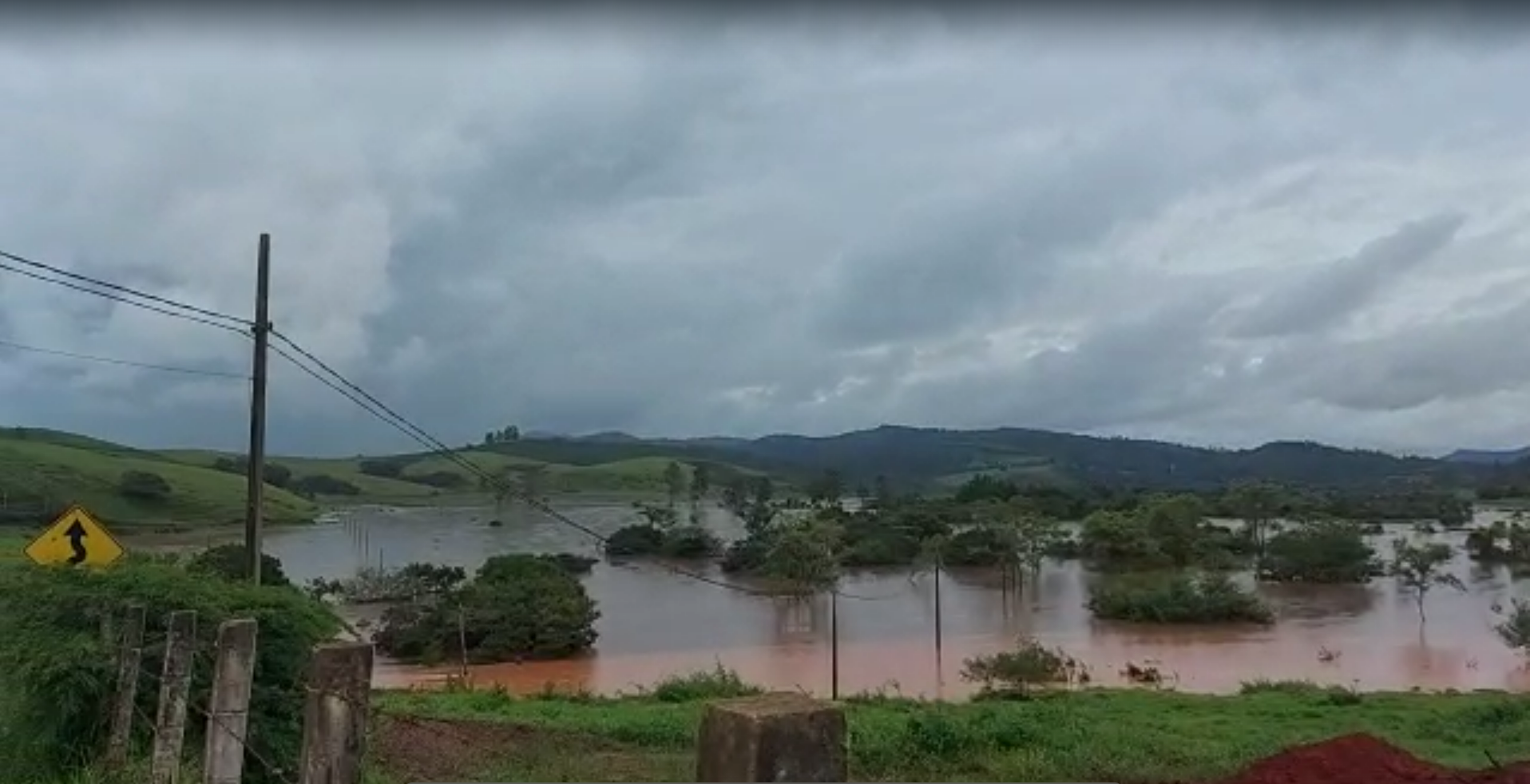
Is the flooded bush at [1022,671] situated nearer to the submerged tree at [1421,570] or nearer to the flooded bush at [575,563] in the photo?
the submerged tree at [1421,570]

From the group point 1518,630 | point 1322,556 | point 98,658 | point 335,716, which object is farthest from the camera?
point 1322,556

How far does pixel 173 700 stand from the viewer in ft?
17.0

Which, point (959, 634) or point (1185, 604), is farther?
point (1185, 604)

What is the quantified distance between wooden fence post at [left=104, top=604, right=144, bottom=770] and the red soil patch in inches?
276

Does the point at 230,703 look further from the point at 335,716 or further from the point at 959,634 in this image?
the point at 959,634

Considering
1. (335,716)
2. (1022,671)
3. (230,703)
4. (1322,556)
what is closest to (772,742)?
(335,716)

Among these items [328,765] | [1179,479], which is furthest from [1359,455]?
[328,765]

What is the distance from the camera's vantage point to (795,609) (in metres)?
35.3

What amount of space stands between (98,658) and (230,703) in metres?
2.36

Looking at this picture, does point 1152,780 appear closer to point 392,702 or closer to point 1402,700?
point 392,702

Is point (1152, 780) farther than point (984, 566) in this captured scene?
No

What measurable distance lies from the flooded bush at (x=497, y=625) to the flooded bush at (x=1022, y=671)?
31.6ft

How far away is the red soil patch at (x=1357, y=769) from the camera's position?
7680 millimetres

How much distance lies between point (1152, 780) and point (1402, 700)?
11294mm
